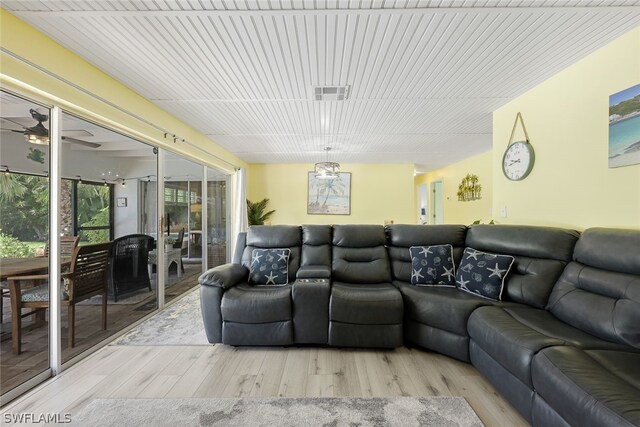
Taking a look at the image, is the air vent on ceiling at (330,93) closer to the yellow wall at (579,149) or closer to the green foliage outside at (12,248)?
the yellow wall at (579,149)

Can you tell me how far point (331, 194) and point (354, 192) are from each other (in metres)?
0.58

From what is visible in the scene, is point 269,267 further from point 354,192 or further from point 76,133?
point 354,192

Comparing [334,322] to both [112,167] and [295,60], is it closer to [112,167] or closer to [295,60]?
[295,60]

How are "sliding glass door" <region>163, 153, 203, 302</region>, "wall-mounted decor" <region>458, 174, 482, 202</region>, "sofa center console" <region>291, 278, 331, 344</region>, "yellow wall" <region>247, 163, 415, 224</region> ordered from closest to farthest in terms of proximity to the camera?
"sofa center console" <region>291, 278, 331, 344</region>, "sliding glass door" <region>163, 153, 203, 302</region>, "wall-mounted decor" <region>458, 174, 482, 202</region>, "yellow wall" <region>247, 163, 415, 224</region>

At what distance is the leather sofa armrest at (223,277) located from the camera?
2.26 meters

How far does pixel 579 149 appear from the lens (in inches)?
82.3

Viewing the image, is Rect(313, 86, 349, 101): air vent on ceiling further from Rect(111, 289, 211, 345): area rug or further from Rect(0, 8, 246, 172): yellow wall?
Rect(111, 289, 211, 345): area rug

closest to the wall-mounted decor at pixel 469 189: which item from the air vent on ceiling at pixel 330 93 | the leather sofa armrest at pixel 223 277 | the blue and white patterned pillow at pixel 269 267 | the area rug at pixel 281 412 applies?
the air vent on ceiling at pixel 330 93

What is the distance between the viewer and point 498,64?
213cm

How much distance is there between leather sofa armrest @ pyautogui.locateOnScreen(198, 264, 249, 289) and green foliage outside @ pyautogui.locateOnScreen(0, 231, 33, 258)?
1.20 meters

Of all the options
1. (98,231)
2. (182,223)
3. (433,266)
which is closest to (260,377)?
(433,266)

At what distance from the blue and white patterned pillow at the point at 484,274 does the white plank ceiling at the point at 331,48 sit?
5.54 ft

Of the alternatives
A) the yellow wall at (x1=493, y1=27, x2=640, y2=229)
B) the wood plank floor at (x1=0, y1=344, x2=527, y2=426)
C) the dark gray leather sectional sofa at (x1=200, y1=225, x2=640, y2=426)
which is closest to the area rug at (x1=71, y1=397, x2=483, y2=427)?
the wood plank floor at (x1=0, y1=344, x2=527, y2=426)

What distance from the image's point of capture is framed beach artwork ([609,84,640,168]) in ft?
5.57
